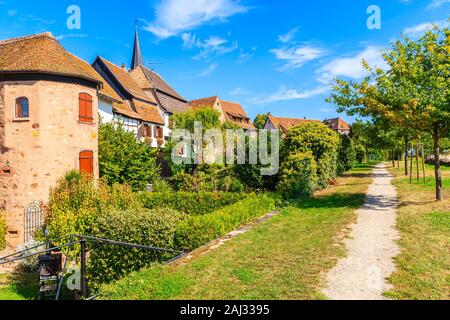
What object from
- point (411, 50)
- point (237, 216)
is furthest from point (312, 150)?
point (237, 216)

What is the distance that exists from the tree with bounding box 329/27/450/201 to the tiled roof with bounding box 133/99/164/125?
2082 cm

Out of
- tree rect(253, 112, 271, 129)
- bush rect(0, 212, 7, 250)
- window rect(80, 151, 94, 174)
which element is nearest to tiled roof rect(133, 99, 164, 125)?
window rect(80, 151, 94, 174)

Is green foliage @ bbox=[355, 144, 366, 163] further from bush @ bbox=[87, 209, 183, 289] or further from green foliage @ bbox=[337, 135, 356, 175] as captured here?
bush @ bbox=[87, 209, 183, 289]

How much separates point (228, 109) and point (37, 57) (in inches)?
1659

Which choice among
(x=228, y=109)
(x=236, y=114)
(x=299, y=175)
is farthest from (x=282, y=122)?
(x=299, y=175)

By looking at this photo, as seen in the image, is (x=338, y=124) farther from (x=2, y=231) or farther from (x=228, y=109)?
(x=2, y=231)

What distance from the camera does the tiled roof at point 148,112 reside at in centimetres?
3075

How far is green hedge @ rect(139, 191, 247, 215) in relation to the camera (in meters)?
18.8

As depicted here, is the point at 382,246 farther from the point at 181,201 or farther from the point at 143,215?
the point at 181,201

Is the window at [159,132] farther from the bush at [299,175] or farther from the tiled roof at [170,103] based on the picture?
the bush at [299,175]

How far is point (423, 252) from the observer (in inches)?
313

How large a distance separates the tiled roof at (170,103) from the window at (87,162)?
17.2m

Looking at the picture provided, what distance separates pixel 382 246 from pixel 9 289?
529 inches
